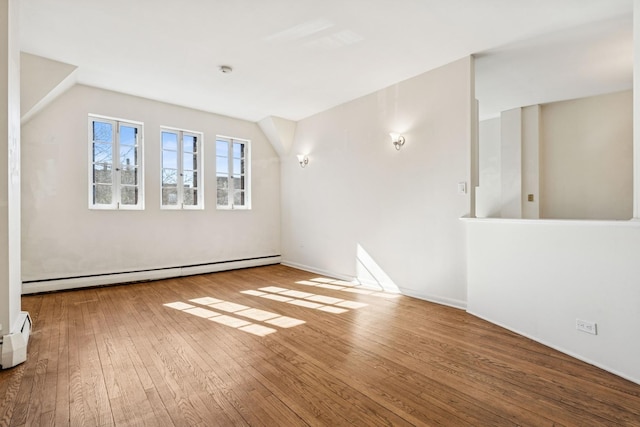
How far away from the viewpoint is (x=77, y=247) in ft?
14.5

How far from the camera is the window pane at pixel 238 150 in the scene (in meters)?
6.24

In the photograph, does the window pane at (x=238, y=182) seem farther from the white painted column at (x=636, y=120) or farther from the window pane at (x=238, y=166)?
the white painted column at (x=636, y=120)

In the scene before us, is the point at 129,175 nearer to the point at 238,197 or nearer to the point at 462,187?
the point at 238,197

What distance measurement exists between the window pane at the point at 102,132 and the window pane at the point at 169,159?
0.82 meters

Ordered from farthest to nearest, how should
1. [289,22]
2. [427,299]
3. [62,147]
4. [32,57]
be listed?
[62,147]
[427,299]
[32,57]
[289,22]

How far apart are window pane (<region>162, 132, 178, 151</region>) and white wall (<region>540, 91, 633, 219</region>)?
6576mm

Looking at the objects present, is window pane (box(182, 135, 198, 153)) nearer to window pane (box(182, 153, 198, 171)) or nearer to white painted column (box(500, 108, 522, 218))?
window pane (box(182, 153, 198, 171))

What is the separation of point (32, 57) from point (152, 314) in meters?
3.47

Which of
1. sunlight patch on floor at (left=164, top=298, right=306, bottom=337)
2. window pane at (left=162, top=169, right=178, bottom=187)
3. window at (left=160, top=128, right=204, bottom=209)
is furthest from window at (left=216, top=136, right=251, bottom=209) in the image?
sunlight patch on floor at (left=164, top=298, right=306, bottom=337)

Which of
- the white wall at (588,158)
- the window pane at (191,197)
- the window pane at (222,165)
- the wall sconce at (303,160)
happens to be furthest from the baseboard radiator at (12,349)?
the white wall at (588,158)

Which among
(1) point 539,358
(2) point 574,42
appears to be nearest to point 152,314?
(1) point 539,358

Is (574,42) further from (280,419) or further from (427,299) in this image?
(280,419)

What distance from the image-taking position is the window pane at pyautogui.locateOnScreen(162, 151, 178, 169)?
5.32 meters

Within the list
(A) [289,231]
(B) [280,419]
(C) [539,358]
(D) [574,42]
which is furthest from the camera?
(A) [289,231]
